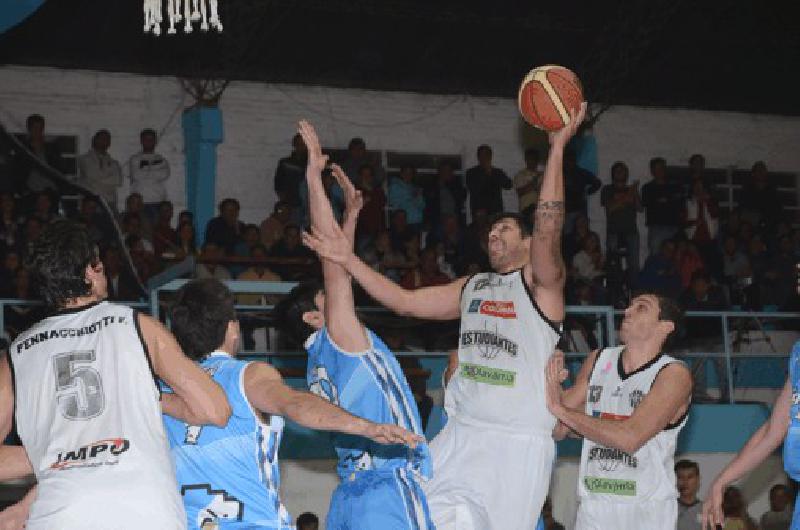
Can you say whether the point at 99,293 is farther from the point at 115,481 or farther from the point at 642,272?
the point at 642,272

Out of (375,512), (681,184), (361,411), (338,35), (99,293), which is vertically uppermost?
(338,35)

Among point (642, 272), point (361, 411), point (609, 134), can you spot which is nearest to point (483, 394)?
point (361, 411)

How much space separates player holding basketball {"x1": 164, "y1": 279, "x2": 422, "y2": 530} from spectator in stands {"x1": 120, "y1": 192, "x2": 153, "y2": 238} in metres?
10.5

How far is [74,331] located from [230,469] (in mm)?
959

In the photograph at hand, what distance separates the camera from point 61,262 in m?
4.86

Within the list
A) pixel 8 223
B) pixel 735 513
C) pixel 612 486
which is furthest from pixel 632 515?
pixel 8 223

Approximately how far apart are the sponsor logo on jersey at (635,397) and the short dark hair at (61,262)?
3873 millimetres

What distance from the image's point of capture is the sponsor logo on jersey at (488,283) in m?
7.39

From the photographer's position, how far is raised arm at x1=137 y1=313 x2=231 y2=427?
16.1 ft

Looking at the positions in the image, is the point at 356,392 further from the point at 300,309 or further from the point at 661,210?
the point at 661,210

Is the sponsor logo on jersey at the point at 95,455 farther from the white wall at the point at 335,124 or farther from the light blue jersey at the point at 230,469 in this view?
the white wall at the point at 335,124

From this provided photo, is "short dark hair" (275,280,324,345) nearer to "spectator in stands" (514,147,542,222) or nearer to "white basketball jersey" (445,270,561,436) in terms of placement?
"white basketball jersey" (445,270,561,436)

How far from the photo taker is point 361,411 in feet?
21.4

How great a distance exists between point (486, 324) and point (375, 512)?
1389 mm
